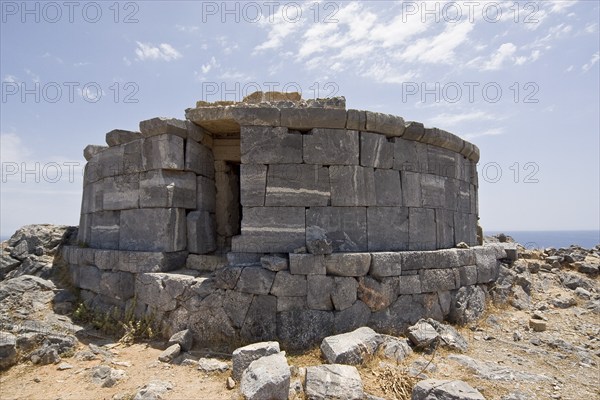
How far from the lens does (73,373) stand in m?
4.48

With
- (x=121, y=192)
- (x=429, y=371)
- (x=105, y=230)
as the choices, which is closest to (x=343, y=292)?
(x=429, y=371)

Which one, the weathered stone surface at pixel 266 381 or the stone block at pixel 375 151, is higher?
the stone block at pixel 375 151

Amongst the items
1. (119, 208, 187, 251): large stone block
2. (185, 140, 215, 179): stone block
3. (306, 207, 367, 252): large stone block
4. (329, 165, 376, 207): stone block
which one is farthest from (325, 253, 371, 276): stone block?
(185, 140, 215, 179): stone block

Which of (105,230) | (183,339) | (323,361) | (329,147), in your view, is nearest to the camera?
(323,361)

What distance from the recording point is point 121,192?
21.5ft

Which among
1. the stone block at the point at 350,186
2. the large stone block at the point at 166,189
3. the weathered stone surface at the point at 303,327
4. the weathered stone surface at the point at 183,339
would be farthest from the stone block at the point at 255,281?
the large stone block at the point at 166,189

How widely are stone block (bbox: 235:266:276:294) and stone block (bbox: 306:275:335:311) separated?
21.8 inches

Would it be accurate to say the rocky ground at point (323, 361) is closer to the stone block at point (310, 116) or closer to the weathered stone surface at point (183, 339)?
the weathered stone surface at point (183, 339)

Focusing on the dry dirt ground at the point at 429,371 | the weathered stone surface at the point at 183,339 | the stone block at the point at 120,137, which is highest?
the stone block at the point at 120,137

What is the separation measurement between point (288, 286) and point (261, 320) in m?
0.61

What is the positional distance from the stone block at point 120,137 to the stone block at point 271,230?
8.74 ft

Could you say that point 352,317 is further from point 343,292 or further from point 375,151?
point 375,151

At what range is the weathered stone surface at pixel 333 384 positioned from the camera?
11.6ft

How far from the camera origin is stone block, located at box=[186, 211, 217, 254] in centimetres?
612
